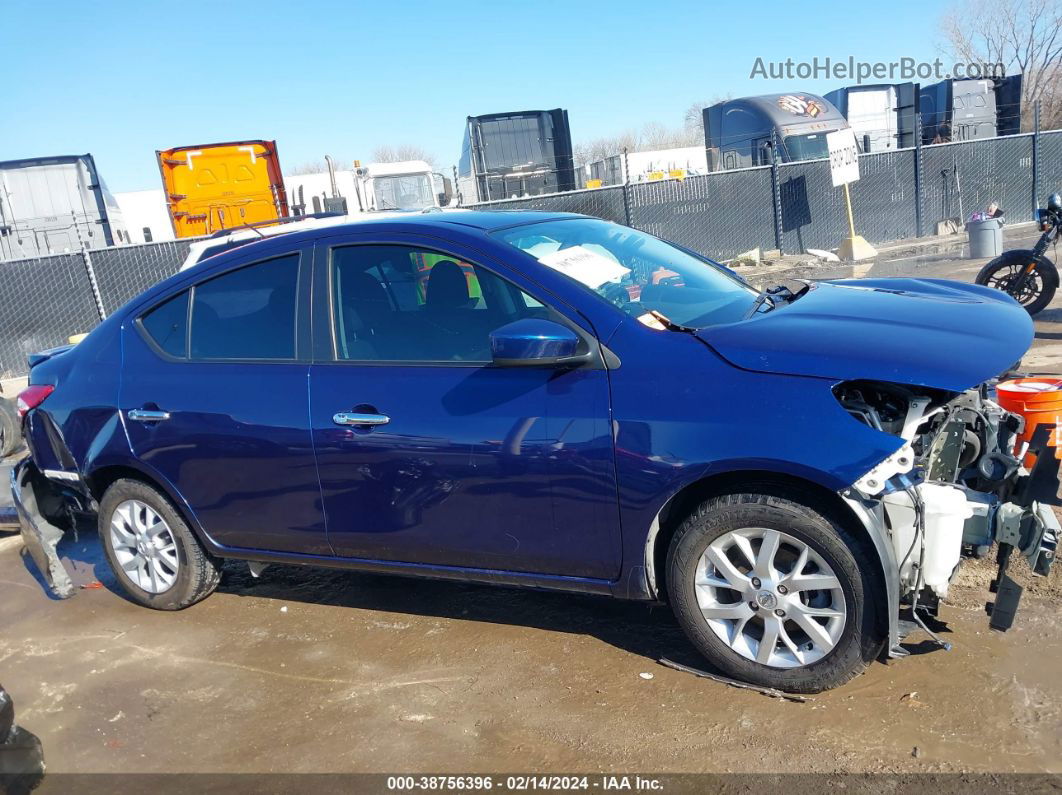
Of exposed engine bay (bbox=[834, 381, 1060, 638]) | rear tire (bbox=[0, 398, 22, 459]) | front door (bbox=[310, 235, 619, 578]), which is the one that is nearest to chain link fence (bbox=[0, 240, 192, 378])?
rear tire (bbox=[0, 398, 22, 459])

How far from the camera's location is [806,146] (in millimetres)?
19250

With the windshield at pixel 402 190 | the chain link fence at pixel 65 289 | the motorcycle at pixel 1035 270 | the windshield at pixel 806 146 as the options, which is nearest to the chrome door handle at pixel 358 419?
the motorcycle at pixel 1035 270

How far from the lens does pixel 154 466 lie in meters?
4.16

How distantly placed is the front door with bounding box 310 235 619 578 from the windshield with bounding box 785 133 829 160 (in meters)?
17.4

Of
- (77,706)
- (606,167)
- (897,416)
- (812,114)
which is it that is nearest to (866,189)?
(812,114)

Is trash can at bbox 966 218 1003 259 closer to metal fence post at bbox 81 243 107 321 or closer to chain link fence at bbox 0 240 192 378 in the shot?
chain link fence at bbox 0 240 192 378

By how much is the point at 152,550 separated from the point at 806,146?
18.1 m

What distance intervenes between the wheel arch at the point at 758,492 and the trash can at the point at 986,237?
11.5m

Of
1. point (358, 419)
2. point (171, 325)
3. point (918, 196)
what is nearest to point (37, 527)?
point (171, 325)

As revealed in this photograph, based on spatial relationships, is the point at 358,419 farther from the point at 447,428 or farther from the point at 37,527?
the point at 37,527

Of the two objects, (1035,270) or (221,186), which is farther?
(221,186)

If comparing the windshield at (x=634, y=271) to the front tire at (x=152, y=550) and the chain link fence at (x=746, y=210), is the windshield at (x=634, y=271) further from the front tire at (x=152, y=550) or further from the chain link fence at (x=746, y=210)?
the chain link fence at (x=746, y=210)

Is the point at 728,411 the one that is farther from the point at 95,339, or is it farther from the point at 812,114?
the point at 812,114

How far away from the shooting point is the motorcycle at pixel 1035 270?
8000mm
